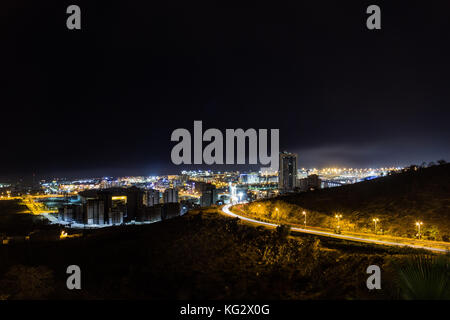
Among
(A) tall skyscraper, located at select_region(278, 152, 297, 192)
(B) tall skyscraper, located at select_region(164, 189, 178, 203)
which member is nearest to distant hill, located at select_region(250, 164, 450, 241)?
(A) tall skyscraper, located at select_region(278, 152, 297, 192)

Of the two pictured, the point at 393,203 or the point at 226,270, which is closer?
the point at 226,270

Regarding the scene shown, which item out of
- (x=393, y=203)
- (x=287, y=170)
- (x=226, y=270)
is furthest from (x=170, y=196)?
(x=226, y=270)

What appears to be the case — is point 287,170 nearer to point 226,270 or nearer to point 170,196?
point 170,196

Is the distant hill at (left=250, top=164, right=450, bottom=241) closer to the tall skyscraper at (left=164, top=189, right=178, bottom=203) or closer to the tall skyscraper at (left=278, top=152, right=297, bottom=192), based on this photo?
the tall skyscraper at (left=278, top=152, right=297, bottom=192)

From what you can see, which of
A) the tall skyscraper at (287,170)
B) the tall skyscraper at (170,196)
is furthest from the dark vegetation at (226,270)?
the tall skyscraper at (170,196)

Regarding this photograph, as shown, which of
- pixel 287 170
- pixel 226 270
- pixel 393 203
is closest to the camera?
pixel 226 270
